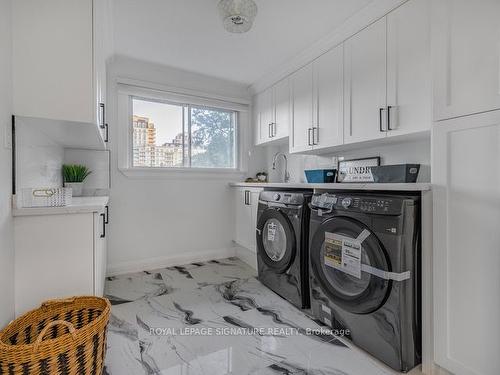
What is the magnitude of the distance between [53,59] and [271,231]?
1.88 meters

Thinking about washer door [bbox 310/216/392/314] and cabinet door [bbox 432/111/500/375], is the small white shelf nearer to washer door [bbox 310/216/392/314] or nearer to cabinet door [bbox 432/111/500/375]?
washer door [bbox 310/216/392/314]

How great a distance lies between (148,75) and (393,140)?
2546 millimetres

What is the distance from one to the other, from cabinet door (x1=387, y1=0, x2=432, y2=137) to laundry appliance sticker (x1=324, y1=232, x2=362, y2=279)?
0.83 m

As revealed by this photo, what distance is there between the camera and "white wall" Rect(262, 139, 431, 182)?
1914mm

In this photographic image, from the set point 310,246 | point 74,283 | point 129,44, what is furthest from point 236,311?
point 129,44

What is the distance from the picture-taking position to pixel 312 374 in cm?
135

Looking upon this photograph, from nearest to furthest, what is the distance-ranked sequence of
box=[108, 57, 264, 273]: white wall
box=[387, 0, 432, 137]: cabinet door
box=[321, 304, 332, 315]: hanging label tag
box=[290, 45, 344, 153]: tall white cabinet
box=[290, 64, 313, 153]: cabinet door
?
box=[387, 0, 432, 137]: cabinet door → box=[321, 304, 332, 315]: hanging label tag → box=[290, 45, 344, 153]: tall white cabinet → box=[290, 64, 313, 153]: cabinet door → box=[108, 57, 264, 273]: white wall

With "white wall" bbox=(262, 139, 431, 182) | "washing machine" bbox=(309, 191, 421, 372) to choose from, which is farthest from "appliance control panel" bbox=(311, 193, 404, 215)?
"white wall" bbox=(262, 139, 431, 182)

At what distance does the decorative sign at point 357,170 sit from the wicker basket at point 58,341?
6.39 ft

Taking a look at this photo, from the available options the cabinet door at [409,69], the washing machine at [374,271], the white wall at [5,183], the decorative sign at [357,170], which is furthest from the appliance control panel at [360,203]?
the white wall at [5,183]

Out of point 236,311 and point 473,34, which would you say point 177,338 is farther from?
point 473,34

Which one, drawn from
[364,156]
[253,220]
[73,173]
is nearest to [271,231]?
[253,220]

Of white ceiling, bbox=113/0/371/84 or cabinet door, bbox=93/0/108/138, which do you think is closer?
cabinet door, bbox=93/0/108/138

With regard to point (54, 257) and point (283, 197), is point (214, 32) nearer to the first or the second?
point (283, 197)
